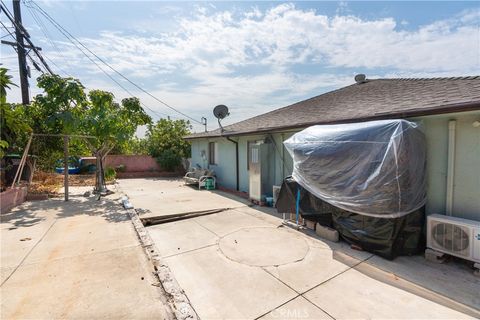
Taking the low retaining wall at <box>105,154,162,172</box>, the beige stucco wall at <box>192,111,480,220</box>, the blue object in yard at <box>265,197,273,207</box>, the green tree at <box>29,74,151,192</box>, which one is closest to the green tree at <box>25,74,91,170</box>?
the green tree at <box>29,74,151,192</box>

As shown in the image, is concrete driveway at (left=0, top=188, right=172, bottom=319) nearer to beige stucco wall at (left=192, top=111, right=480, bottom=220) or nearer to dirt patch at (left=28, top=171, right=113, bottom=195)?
dirt patch at (left=28, top=171, right=113, bottom=195)

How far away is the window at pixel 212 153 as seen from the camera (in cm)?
1121

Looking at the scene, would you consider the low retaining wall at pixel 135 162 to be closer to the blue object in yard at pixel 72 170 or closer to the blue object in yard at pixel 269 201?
the blue object in yard at pixel 72 170

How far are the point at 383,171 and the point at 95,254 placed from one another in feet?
15.7

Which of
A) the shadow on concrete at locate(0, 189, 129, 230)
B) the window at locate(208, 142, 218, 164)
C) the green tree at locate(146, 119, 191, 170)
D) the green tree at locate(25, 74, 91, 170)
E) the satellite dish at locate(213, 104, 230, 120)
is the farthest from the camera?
the green tree at locate(146, 119, 191, 170)

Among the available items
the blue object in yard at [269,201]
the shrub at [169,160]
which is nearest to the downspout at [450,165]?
the blue object in yard at [269,201]

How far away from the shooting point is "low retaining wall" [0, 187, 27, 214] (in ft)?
21.0

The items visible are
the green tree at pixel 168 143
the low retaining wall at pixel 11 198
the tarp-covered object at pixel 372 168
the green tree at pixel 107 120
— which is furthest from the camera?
the green tree at pixel 168 143

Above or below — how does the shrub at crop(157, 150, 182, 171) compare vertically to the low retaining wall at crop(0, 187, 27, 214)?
above

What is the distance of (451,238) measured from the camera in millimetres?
3412

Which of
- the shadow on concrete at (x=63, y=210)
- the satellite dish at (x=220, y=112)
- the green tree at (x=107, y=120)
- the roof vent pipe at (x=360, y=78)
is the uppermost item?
the roof vent pipe at (x=360, y=78)

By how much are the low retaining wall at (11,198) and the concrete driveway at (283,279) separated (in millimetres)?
4921

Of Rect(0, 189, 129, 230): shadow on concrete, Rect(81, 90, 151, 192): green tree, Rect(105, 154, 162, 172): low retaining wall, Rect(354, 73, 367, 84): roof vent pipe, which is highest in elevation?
Rect(354, 73, 367, 84): roof vent pipe

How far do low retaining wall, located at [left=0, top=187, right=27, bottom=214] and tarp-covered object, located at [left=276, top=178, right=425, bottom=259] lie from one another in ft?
27.3
